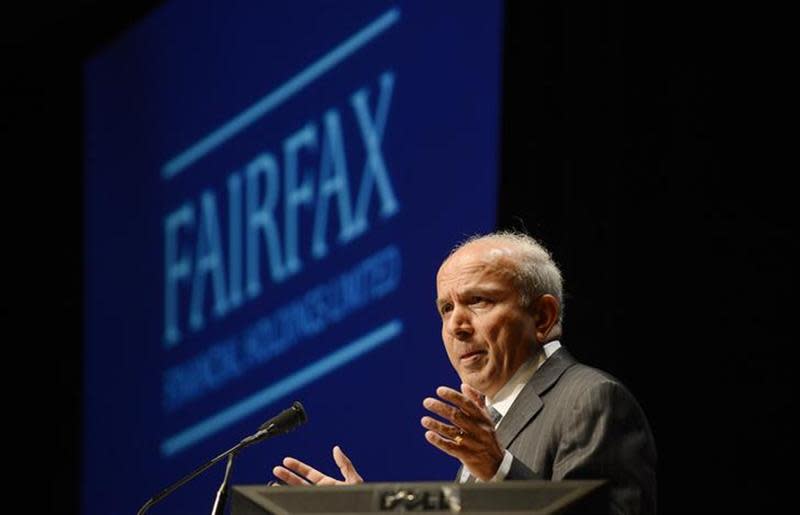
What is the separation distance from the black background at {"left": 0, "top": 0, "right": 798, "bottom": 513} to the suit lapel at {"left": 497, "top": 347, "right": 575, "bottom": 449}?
1.14 meters

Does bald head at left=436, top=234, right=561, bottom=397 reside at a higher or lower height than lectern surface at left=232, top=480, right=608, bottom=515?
higher

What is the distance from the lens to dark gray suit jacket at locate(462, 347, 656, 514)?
8.50ft

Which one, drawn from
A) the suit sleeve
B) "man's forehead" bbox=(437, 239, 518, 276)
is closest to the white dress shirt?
"man's forehead" bbox=(437, 239, 518, 276)

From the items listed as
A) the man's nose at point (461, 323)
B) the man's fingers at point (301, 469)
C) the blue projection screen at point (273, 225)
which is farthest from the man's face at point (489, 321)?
the blue projection screen at point (273, 225)

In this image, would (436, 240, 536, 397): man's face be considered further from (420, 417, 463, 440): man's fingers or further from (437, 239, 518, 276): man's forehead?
(420, 417, 463, 440): man's fingers

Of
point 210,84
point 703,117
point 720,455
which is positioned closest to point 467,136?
point 703,117

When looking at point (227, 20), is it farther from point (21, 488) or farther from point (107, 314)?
point (21, 488)

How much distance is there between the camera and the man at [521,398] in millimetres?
2402

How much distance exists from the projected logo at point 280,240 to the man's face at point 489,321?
1.15 metres

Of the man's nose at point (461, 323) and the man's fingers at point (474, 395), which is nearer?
the man's fingers at point (474, 395)

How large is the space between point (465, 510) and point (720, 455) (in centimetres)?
227

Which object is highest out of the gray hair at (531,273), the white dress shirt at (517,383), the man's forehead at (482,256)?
the man's forehead at (482,256)

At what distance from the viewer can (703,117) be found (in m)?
4.12

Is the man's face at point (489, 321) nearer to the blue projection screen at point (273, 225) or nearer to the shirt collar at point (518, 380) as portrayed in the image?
the shirt collar at point (518, 380)
